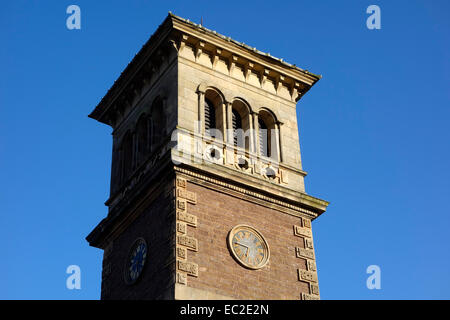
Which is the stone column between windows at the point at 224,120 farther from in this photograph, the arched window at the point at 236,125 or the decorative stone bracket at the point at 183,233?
the decorative stone bracket at the point at 183,233

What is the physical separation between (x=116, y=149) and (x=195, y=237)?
8.60 metres

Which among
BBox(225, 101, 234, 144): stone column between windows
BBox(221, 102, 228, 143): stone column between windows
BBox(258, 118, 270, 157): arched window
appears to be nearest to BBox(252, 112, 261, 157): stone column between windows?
BBox(258, 118, 270, 157): arched window

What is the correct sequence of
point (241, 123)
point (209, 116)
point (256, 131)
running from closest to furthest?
point (209, 116) < point (256, 131) < point (241, 123)

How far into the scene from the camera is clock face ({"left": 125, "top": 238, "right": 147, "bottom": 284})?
2781cm

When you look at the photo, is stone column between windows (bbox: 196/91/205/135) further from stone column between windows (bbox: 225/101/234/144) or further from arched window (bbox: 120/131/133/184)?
arched window (bbox: 120/131/133/184)

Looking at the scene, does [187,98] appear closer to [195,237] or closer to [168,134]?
[168,134]

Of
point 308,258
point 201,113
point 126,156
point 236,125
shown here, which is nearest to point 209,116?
point 201,113

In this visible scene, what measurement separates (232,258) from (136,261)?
11.6 ft

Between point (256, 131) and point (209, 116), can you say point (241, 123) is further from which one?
point (209, 116)

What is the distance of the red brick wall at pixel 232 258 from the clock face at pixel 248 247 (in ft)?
0.62

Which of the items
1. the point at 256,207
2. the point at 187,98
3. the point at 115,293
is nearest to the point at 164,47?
the point at 187,98

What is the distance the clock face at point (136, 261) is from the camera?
27812mm

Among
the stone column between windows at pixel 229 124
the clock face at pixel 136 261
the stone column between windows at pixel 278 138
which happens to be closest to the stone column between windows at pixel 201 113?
the stone column between windows at pixel 229 124

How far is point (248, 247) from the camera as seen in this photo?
27.9 meters
